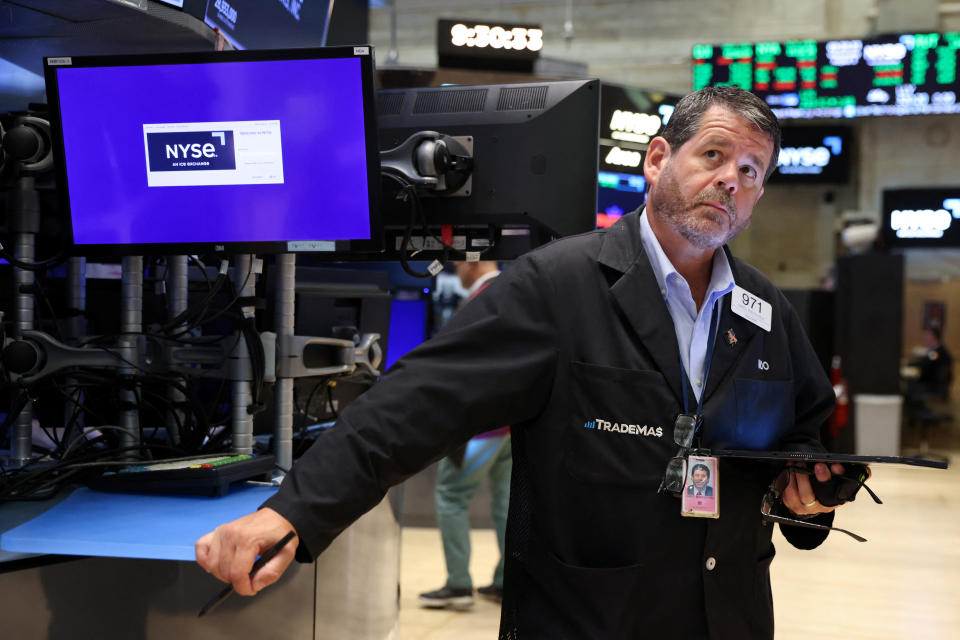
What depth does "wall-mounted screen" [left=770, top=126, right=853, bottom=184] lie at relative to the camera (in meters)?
9.91

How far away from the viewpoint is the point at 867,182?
9938mm

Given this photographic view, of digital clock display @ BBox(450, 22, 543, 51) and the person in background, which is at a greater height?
digital clock display @ BBox(450, 22, 543, 51)

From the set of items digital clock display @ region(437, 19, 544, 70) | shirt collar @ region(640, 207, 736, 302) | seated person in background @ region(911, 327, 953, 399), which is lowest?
seated person in background @ region(911, 327, 953, 399)

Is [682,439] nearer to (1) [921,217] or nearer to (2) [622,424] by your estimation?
(2) [622,424]

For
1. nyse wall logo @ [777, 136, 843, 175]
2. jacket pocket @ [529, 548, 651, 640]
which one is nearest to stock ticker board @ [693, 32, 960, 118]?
nyse wall logo @ [777, 136, 843, 175]

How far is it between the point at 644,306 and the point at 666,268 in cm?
10

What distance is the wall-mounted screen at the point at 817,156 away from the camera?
9906 millimetres

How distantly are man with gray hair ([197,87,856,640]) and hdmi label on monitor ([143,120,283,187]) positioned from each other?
67 centimetres

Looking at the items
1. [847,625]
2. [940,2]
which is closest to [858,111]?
[940,2]

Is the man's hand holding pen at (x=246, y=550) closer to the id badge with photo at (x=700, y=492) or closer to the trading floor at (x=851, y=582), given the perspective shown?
the id badge with photo at (x=700, y=492)

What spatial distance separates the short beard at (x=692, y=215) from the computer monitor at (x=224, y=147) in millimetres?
612

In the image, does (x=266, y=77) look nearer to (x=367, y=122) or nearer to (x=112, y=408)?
(x=367, y=122)

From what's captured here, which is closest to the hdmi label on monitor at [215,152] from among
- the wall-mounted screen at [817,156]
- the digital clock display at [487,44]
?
the digital clock display at [487,44]

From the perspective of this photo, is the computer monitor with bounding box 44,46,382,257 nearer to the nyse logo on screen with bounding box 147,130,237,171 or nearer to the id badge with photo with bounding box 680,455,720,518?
the nyse logo on screen with bounding box 147,130,237,171
